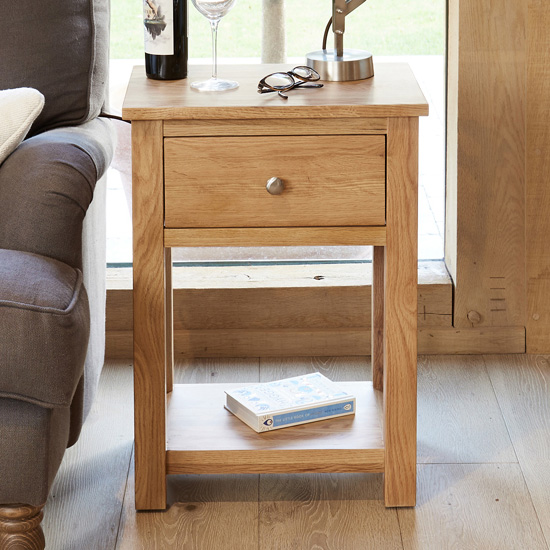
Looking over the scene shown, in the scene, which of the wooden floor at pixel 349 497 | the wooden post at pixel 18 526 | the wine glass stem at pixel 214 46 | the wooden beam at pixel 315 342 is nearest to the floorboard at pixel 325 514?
the wooden floor at pixel 349 497

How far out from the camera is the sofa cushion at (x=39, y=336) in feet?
3.63

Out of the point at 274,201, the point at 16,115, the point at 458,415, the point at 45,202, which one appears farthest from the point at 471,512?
the point at 16,115

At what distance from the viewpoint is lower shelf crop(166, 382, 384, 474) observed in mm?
1478

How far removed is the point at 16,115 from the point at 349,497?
810mm

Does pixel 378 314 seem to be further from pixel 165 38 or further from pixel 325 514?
pixel 165 38

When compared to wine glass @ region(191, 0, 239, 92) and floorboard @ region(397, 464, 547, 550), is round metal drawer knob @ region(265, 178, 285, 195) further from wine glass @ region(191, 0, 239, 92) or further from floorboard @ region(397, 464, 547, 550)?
floorboard @ region(397, 464, 547, 550)

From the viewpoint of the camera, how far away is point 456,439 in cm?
170

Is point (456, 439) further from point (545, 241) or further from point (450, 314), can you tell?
point (545, 241)

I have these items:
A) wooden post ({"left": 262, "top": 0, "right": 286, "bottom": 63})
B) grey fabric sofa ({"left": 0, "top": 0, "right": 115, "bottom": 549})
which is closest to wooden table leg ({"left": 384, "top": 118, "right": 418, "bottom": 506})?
grey fabric sofa ({"left": 0, "top": 0, "right": 115, "bottom": 549})

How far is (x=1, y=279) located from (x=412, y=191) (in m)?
0.61

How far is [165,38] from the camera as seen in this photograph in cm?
147

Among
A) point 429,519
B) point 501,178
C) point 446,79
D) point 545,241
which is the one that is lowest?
point 429,519

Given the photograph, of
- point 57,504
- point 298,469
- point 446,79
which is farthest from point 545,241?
point 57,504

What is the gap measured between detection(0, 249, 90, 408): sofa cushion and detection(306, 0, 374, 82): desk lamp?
1.90 feet
